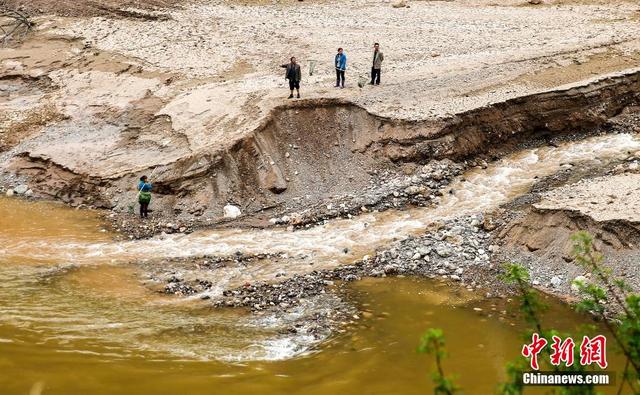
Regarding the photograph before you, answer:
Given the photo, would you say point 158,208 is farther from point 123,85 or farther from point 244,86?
point 123,85

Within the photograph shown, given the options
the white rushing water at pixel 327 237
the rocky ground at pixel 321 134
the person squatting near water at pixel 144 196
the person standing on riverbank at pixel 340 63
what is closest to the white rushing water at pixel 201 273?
the white rushing water at pixel 327 237

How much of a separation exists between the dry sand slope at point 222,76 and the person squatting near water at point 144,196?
0.52 metres

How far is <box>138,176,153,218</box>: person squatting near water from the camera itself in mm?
15492

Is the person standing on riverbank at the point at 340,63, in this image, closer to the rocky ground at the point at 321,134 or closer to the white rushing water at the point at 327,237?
the rocky ground at the point at 321,134

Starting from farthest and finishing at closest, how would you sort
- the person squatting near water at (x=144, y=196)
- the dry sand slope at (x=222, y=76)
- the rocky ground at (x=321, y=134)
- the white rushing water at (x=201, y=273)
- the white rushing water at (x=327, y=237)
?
1. the dry sand slope at (x=222, y=76)
2. the person squatting near water at (x=144, y=196)
3. the white rushing water at (x=327, y=237)
4. the rocky ground at (x=321, y=134)
5. the white rushing water at (x=201, y=273)

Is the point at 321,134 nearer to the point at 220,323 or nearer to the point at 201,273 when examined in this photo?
the point at 201,273

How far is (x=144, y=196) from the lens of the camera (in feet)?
50.8

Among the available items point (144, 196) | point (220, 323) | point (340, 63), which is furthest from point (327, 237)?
point (340, 63)

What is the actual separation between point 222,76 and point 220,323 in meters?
12.4

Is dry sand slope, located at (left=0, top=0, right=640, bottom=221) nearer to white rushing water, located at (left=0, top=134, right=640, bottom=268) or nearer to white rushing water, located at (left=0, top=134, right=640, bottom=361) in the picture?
white rushing water, located at (left=0, top=134, right=640, bottom=268)

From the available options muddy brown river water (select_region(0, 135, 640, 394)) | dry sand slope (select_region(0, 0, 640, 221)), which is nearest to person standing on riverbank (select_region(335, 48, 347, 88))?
dry sand slope (select_region(0, 0, 640, 221))

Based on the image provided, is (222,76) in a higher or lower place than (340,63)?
lower

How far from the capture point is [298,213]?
1516cm

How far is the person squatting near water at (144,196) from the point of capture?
50.8ft
